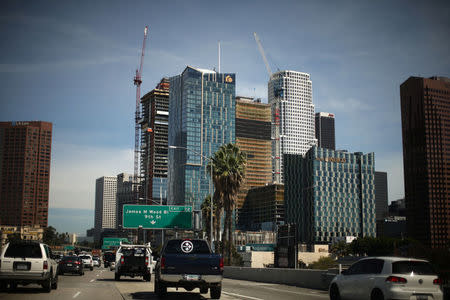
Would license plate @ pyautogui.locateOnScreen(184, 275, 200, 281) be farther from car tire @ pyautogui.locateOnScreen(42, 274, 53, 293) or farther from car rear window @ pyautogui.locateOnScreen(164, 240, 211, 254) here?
car tire @ pyautogui.locateOnScreen(42, 274, 53, 293)

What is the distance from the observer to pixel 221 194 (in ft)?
200

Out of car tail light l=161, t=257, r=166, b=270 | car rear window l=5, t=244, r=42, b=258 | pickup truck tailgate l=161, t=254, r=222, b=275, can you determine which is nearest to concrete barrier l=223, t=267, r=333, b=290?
pickup truck tailgate l=161, t=254, r=222, b=275

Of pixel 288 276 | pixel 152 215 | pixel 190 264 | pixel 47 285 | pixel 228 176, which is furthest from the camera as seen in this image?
pixel 228 176

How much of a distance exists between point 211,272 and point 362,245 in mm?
139580

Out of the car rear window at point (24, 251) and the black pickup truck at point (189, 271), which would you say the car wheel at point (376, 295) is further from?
the car rear window at point (24, 251)

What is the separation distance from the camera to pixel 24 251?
A: 832 inches

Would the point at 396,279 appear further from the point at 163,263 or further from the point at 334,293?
the point at 163,263

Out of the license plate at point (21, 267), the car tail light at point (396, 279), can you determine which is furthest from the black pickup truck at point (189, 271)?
the car tail light at point (396, 279)

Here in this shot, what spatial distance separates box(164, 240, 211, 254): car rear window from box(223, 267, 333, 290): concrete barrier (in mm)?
9067

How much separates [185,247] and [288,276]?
46.1ft

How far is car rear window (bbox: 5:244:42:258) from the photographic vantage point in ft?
68.9

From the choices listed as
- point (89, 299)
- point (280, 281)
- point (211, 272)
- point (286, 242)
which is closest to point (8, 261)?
point (89, 299)

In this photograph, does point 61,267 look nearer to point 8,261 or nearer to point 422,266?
point 8,261

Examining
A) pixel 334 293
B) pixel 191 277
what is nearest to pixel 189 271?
pixel 191 277
